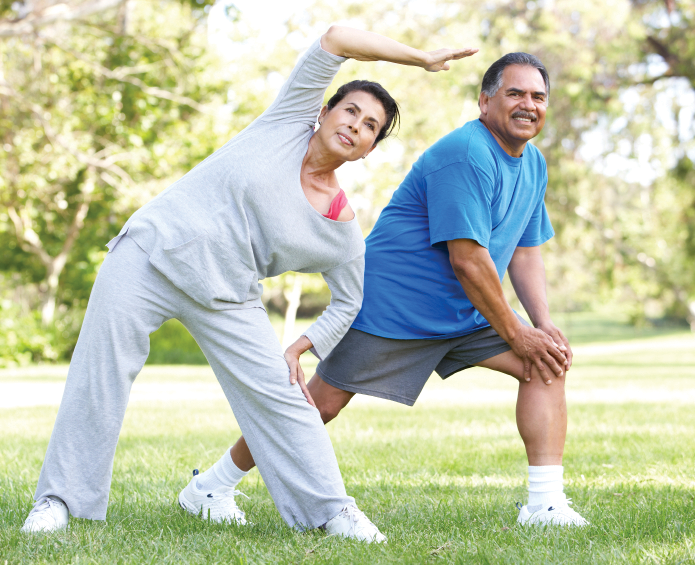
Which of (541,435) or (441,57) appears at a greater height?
(441,57)

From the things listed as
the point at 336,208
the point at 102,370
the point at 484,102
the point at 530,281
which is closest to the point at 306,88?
the point at 336,208

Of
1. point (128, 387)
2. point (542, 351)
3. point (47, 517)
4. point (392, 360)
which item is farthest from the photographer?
point (392, 360)

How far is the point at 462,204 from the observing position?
3412mm

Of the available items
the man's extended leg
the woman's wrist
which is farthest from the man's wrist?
the woman's wrist

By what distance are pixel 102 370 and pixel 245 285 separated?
0.68m

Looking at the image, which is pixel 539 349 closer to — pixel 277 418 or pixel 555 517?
pixel 555 517

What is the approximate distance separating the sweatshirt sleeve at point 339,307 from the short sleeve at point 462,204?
39 cm

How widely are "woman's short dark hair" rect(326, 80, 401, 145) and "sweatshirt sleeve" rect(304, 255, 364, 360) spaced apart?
563 mm

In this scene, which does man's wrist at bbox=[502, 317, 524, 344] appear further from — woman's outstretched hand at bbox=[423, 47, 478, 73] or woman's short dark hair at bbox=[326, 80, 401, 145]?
woman's outstretched hand at bbox=[423, 47, 478, 73]

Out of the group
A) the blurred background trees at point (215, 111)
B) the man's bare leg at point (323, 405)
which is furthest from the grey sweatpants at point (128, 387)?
the blurred background trees at point (215, 111)

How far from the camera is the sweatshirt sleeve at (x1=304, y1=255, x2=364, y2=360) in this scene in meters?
3.39

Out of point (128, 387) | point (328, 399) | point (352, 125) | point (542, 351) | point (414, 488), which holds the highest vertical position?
point (352, 125)

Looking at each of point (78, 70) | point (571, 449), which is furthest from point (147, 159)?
point (571, 449)

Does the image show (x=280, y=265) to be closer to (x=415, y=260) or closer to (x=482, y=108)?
(x=415, y=260)
